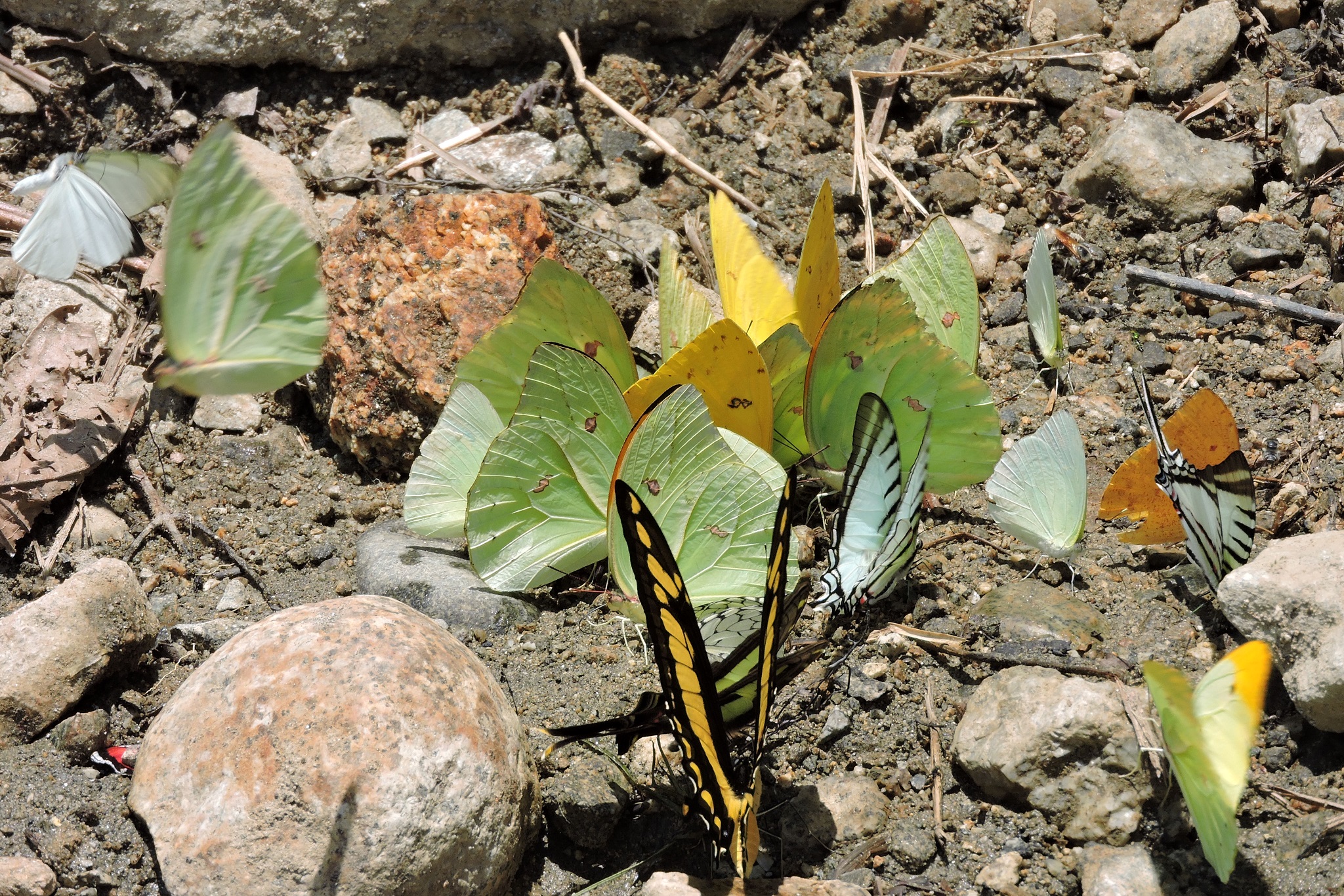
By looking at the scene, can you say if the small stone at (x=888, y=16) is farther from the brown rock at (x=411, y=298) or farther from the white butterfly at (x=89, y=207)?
the white butterfly at (x=89, y=207)

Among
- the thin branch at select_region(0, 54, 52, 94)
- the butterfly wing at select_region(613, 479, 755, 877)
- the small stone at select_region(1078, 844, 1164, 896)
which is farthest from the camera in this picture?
the thin branch at select_region(0, 54, 52, 94)

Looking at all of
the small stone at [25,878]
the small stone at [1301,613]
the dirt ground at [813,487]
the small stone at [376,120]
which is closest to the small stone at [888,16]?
the dirt ground at [813,487]

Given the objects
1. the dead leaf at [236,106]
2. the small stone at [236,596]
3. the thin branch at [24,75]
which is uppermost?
the thin branch at [24,75]

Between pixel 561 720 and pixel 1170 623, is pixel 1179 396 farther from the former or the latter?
pixel 561 720

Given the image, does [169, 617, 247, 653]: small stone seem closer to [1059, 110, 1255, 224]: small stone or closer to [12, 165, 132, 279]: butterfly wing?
[12, 165, 132, 279]: butterfly wing

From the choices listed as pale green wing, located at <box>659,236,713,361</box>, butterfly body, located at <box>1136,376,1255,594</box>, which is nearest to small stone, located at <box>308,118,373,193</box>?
pale green wing, located at <box>659,236,713,361</box>

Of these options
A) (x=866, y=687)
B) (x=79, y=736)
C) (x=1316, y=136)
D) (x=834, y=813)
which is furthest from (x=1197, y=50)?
(x=79, y=736)

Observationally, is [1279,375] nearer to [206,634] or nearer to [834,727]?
[834,727]
